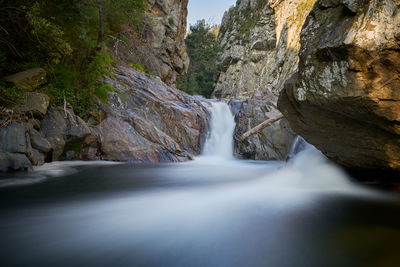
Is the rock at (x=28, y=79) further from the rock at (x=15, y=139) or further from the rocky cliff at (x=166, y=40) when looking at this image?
the rocky cliff at (x=166, y=40)

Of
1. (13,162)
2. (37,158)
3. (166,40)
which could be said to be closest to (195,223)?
(13,162)

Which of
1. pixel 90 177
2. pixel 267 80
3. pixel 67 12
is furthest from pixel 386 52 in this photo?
pixel 267 80

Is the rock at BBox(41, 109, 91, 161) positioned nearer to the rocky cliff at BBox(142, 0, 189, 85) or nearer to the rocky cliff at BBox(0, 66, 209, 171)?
the rocky cliff at BBox(0, 66, 209, 171)

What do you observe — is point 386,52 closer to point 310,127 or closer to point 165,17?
point 310,127

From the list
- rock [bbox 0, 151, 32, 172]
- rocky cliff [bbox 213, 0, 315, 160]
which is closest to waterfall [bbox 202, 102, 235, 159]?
rock [bbox 0, 151, 32, 172]

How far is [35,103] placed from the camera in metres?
5.11

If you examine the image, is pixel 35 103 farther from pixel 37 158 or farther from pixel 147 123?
pixel 147 123

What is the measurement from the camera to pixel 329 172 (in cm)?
430

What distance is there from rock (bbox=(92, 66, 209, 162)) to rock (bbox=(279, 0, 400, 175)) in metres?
5.22

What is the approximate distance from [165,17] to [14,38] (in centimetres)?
1367

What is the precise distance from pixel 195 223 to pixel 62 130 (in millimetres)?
4928

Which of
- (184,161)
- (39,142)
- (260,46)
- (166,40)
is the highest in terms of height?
(260,46)

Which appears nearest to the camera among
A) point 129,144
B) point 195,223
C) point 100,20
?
point 195,223

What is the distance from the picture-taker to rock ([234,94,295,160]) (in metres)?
9.24
